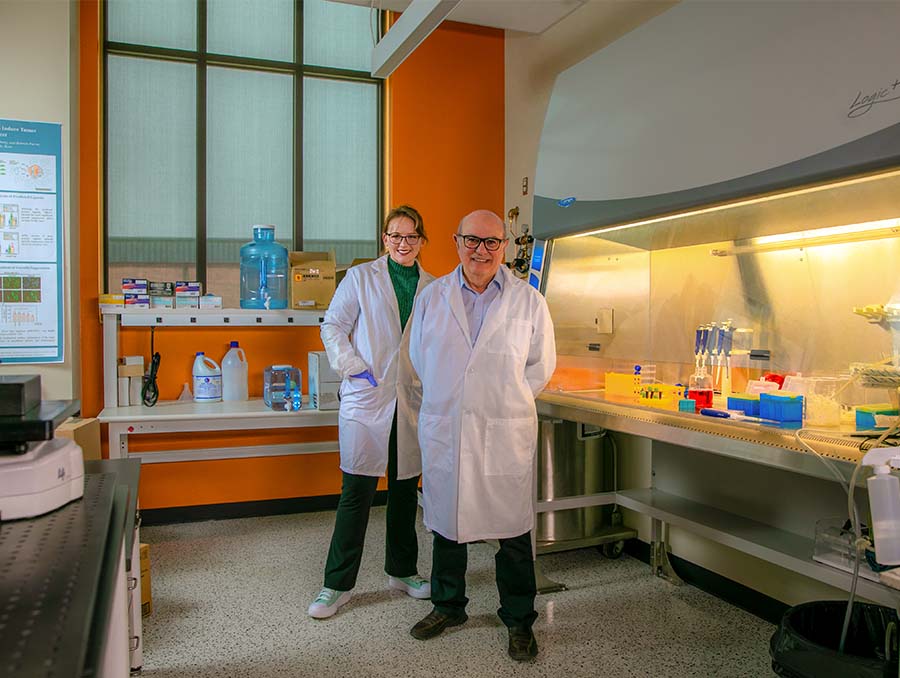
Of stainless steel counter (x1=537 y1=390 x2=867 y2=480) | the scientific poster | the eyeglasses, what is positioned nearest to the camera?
stainless steel counter (x1=537 y1=390 x2=867 y2=480)

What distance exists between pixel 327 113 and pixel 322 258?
3.17 ft

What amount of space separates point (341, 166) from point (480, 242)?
2075 millimetres

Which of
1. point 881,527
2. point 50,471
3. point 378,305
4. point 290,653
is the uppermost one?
point 378,305

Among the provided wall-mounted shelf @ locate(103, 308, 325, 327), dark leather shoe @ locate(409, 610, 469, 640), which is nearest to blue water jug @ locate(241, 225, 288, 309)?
wall-mounted shelf @ locate(103, 308, 325, 327)

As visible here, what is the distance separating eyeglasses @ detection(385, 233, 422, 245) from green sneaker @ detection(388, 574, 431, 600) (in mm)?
1354

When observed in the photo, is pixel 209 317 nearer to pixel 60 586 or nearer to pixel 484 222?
pixel 484 222

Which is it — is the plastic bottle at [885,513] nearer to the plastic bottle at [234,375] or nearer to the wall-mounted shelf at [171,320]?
the wall-mounted shelf at [171,320]

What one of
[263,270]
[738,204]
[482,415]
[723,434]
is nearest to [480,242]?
[482,415]

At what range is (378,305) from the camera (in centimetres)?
250

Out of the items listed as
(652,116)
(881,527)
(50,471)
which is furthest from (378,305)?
(881,527)

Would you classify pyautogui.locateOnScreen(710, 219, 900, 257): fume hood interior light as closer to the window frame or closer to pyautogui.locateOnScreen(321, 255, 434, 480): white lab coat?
pyautogui.locateOnScreen(321, 255, 434, 480): white lab coat

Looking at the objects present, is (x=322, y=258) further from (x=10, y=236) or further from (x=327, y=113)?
(x=10, y=236)

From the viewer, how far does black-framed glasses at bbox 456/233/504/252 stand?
2184 millimetres

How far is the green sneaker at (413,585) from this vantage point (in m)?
2.61
